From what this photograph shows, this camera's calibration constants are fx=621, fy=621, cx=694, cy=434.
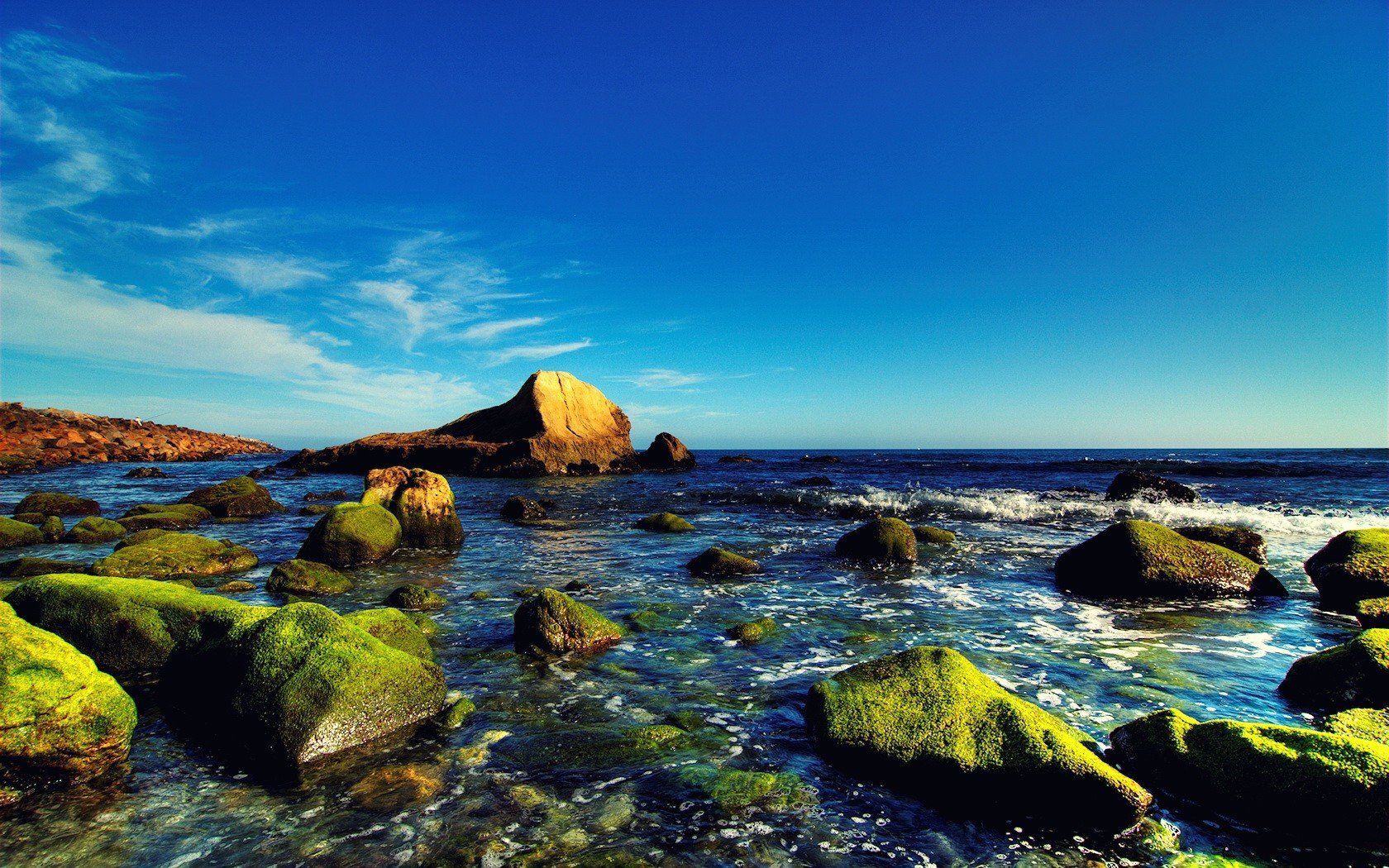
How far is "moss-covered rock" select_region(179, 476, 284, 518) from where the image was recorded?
19.6 m

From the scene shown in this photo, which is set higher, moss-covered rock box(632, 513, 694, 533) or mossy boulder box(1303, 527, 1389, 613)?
mossy boulder box(1303, 527, 1389, 613)

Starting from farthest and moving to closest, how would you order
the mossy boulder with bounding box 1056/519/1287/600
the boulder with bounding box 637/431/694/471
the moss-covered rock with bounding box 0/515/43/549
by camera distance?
the boulder with bounding box 637/431/694/471 → the moss-covered rock with bounding box 0/515/43/549 → the mossy boulder with bounding box 1056/519/1287/600

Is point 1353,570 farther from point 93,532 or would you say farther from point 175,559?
point 93,532

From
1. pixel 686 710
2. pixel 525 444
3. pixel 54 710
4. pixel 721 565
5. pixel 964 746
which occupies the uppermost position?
pixel 525 444

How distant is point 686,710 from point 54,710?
4.77 metres

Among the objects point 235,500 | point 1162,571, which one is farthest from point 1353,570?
point 235,500

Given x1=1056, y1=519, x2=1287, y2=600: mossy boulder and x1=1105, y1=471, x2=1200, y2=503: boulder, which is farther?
x1=1105, y1=471, x2=1200, y2=503: boulder

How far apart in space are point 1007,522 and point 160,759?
806 inches

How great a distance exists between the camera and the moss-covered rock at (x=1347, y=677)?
5750 millimetres

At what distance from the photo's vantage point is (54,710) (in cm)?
446

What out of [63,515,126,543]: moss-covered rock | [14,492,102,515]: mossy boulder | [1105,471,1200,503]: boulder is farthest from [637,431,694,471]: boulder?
[63,515,126,543]: moss-covered rock

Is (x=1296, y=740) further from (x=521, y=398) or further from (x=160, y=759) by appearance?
(x=521, y=398)

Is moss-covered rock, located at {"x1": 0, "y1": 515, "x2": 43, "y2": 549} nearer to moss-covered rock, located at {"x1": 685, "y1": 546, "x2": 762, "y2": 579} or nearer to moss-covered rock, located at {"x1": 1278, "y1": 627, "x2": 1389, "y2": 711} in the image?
moss-covered rock, located at {"x1": 685, "y1": 546, "x2": 762, "y2": 579}

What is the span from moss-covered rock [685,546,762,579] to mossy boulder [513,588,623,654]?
167 inches
